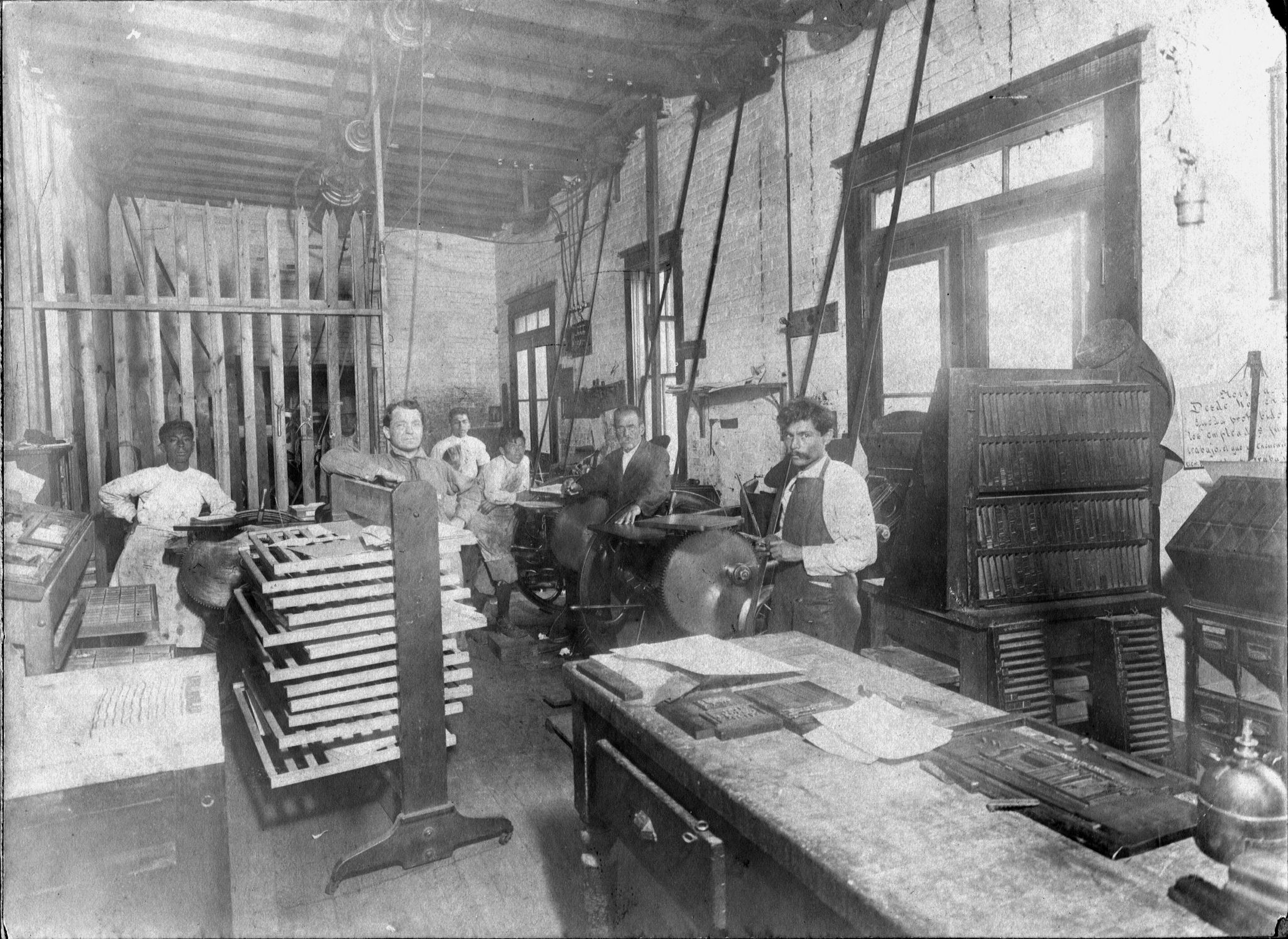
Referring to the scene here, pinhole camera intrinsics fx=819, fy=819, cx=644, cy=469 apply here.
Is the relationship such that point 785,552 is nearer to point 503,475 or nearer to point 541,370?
point 503,475

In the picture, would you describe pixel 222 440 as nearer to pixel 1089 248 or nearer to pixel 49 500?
pixel 49 500

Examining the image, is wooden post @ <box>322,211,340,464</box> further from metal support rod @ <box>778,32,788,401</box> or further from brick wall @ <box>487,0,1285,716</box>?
metal support rod @ <box>778,32,788,401</box>

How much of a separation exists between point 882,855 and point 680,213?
6.67 meters

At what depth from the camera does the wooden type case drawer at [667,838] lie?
1553 millimetres

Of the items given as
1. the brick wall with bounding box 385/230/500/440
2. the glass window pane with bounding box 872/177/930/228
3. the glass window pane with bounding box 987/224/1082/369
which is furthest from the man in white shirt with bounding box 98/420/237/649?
the brick wall with bounding box 385/230/500/440

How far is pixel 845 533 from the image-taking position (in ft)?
12.5

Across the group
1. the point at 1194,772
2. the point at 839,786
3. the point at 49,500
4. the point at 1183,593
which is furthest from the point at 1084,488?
the point at 49,500

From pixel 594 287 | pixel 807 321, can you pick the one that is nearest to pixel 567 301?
pixel 594 287

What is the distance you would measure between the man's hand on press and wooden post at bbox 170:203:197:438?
12.5 feet

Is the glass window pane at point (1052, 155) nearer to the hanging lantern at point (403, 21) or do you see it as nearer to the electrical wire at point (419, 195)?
the electrical wire at point (419, 195)

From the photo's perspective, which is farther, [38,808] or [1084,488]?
[1084,488]

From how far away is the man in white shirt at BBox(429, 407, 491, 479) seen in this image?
759cm

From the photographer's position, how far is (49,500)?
4383 mm

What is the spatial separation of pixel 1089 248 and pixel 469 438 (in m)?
5.65
